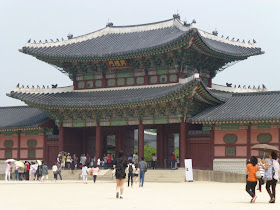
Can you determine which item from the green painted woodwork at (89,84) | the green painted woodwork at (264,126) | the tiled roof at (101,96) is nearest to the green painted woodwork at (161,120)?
the tiled roof at (101,96)

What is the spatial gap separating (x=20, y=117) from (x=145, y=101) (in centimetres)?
1521

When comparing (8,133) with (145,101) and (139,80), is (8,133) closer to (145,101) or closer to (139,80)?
(139,80)

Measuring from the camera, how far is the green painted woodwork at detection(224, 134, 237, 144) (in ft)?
142

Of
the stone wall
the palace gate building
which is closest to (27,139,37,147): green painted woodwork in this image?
the palace gate building

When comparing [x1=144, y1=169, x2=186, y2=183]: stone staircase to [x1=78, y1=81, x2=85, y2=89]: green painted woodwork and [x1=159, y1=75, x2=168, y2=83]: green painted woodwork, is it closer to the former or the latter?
[x1=159, y1=75, x2=168, y2=83]: green painted woodwork

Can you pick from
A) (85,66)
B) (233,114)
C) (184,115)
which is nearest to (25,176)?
(85,66)

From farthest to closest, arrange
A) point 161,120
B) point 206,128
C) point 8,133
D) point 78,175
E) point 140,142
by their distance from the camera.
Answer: point 8,133 → point 78,175 → point 161,120 → point 140,142 → point 206,128

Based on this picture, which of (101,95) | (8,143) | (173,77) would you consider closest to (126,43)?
(101,95)

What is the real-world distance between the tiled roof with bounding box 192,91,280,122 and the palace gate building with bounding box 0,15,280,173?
7 cm

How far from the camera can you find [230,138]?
43.3m

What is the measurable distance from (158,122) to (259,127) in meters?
7.75

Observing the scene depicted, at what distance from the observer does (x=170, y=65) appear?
46.4 meters

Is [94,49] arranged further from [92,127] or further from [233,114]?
[233,114]

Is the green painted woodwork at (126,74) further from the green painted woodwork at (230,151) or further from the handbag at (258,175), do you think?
the handbag at (258,175)
